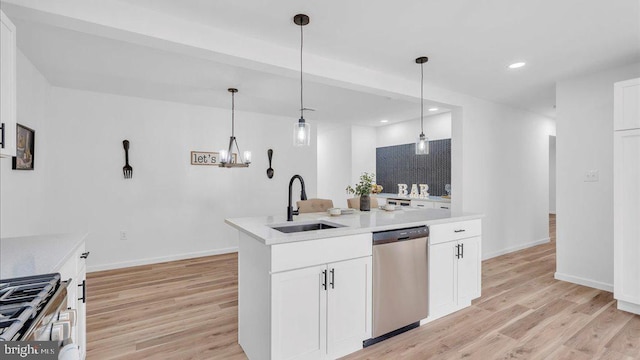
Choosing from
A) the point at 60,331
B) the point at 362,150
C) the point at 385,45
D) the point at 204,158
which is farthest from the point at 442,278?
the point at 362,150

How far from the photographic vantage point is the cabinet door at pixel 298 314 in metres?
1.82

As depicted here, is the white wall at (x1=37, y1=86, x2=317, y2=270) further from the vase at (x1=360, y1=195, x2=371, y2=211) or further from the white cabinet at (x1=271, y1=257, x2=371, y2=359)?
the white cabinet at (x1=271, y1=257, x2=371, y2=359)

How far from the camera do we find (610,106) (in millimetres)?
3262

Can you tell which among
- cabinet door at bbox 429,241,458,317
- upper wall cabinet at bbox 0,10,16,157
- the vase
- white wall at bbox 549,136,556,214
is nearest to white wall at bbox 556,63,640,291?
cabinet door at bbox 429,241,458,317

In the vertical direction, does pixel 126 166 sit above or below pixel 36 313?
above

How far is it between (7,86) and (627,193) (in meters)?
4.66

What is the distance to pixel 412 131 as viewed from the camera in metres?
6.45

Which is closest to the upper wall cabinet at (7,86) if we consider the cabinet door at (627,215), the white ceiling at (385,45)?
the white ceiling at (385,45)

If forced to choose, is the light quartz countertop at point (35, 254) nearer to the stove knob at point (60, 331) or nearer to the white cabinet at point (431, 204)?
the stove knob at point (60, 331)

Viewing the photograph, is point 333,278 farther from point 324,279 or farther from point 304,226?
point 304,226

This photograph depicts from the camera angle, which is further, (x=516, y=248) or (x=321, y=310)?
(x=516, y=248)

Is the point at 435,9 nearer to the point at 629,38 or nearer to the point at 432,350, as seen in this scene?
the point at 629,38

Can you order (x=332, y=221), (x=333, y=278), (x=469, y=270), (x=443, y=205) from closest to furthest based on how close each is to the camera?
(x=333, y=278) < (x=332, y=221) < (x=469, y=270) < (x=443, y=205)

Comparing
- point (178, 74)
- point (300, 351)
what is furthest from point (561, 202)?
point (178, 74)
